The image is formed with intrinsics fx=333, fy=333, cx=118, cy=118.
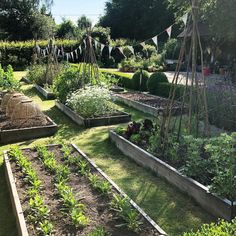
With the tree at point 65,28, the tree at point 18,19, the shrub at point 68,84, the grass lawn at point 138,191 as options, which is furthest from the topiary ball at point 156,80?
the tree at point 65,28

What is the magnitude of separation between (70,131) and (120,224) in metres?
4.73

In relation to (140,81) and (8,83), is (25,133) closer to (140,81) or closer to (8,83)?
(8,83)

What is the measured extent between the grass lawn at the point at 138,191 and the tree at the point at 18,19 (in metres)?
35.1

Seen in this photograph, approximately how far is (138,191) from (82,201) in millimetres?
1009

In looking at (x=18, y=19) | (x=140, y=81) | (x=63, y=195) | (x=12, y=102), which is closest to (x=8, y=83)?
(x=12, y=102)

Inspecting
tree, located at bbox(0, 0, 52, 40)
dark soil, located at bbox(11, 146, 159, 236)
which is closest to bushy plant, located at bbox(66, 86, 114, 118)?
dark soil, located at bbox(11, 146, 159, 236)

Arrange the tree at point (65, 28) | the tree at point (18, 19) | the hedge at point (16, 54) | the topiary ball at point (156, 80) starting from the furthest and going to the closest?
the tree at point (65, 28), the tree at point (18, 19), the hedge at point (16, 54), the topiary ball at point (156, 80)

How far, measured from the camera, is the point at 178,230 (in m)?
3.86

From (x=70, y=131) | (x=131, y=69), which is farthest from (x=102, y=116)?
(x=131, y=69)

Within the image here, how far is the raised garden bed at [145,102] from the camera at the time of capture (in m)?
9.70

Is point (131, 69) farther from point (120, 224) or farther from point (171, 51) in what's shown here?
point (120, 224)

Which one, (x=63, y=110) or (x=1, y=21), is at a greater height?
(x=1, y=21)

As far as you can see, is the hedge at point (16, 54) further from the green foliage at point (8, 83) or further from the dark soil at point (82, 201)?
the dark soil at point (82, 201)

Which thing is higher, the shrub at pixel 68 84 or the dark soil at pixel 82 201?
the shrub at pixel 68 84
